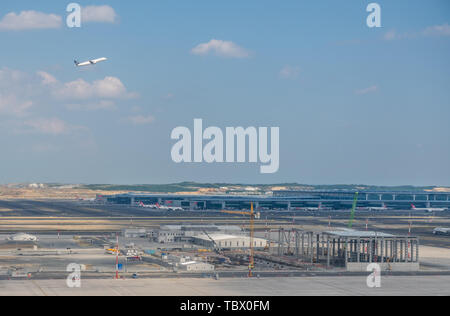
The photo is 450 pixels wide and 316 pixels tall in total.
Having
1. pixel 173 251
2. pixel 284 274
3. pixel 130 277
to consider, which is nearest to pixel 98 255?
pixel 173 251

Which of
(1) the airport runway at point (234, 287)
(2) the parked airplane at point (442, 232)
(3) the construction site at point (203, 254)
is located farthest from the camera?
(2) the parked airplane at point (442, 232)

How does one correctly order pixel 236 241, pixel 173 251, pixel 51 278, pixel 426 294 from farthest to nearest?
1. pixel 236 241
2. pixel 173 251
3. pixel 51 278
4. pixel 426 294

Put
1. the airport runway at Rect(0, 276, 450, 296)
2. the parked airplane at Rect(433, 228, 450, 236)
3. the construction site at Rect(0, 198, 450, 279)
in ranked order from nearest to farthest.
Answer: the airport runway at Rect(0, 276, 450, 296) < the construction site at Rect(0, 198, 450, 279) < the parked airplane at Rect(433, 228, 450, 236)

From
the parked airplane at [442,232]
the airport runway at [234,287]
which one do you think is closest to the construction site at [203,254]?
the airport runway at [234,287]

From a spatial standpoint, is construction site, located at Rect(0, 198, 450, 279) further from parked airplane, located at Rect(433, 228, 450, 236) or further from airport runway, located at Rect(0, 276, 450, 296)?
parked airplane, located at Rect(433, 228, 450, 236)

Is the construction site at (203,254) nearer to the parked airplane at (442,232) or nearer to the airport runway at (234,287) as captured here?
the airport runway at (234,287)

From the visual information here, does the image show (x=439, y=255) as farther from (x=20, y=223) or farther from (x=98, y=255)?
(x=20, y=223)

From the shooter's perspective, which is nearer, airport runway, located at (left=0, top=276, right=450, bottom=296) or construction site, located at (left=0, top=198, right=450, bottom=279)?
airport runway, located at (left=0, top=276, right=450, bottom=296)

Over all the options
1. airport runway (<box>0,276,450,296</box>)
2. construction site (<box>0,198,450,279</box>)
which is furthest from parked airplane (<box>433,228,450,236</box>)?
airport runway (<box>0,276,450,296</box>)
